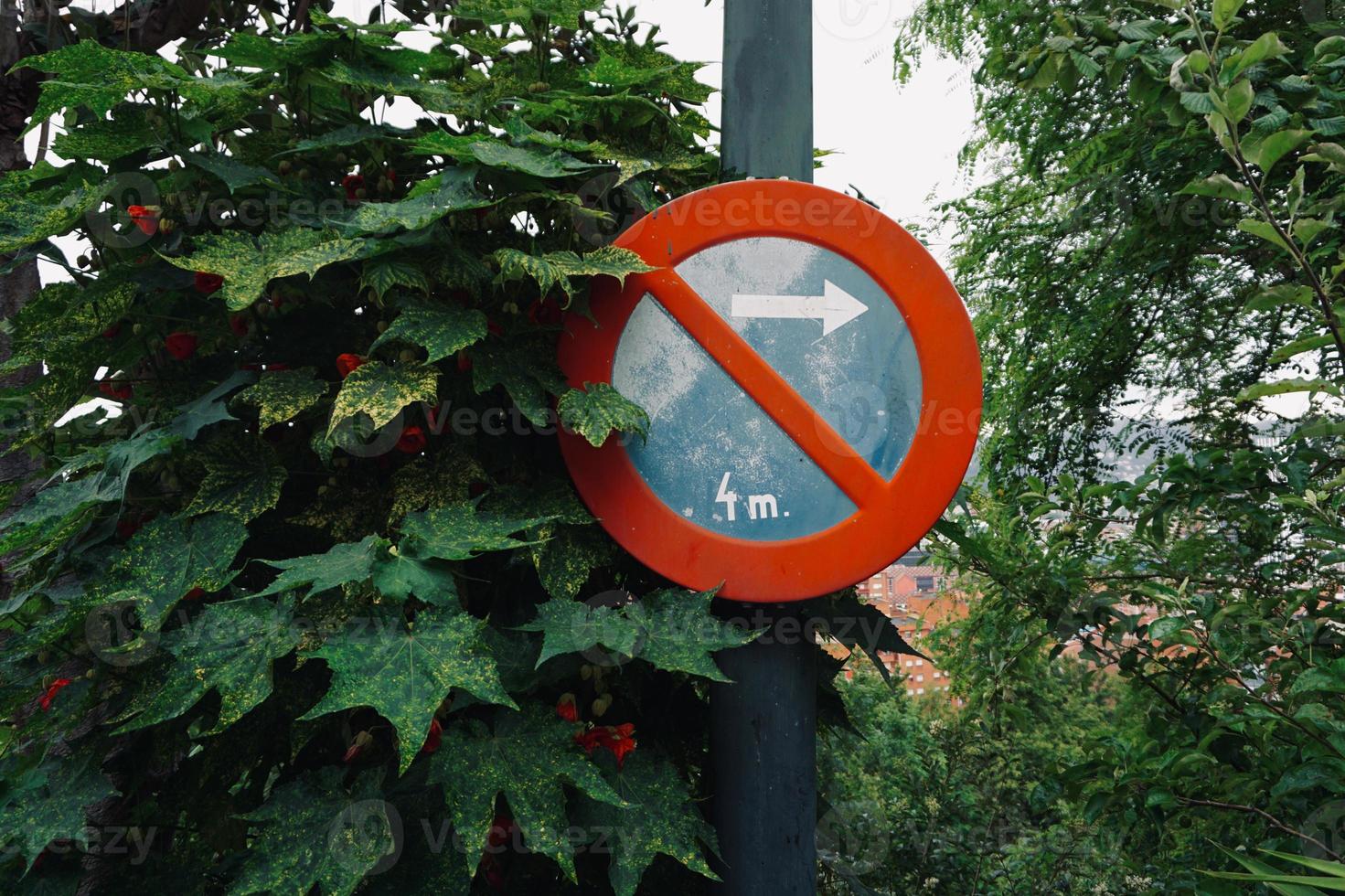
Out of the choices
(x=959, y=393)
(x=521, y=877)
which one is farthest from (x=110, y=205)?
(x=959, y=393)

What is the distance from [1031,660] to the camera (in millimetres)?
2479

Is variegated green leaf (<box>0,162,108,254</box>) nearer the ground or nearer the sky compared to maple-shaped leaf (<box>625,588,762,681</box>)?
nearer the sky

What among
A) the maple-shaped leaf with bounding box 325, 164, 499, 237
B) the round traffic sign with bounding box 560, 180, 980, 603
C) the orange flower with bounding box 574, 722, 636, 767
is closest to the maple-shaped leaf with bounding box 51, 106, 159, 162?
the maple-shaped leaf with bounding box 325, 164, 499, 237

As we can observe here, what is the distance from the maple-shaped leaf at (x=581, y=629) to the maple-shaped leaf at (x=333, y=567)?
0.68ft

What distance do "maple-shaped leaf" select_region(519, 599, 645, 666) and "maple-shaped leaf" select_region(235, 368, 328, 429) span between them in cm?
42

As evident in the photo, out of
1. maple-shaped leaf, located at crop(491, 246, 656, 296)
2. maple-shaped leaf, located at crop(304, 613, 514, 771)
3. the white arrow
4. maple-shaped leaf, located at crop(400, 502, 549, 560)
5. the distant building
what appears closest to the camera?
maple-shaped leaf, located at crop(304, 613, 514, 771)

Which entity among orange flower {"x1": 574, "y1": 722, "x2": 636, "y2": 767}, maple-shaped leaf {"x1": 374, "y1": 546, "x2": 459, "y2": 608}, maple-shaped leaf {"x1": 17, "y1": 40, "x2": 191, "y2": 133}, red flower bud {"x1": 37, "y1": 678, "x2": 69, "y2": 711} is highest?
maple-shaped leaf {"x1": 17, "y1": 40, "x2": 191, "y2": 133}

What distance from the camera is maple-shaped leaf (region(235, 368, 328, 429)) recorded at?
1.23 meters

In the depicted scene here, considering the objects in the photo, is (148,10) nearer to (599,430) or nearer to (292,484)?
(292,484)

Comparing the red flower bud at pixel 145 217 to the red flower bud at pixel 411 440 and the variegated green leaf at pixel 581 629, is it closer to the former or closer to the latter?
the red flower bud at pixel 411 440

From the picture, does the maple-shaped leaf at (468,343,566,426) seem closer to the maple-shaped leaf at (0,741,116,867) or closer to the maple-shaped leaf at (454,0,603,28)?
the maple-shaped leaf at (454,0,603,28)

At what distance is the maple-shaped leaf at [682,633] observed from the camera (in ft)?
3.85

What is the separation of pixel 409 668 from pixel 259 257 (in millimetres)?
613

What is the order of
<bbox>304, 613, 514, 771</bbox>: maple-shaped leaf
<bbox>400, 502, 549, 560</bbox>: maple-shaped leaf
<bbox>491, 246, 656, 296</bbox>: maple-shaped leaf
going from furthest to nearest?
<bbox>491, 246, 656, 296</bbox>: maple-shaped leaf
<bbox>400, 502, 549, 560</bbox>: maple-shaped leaf
<bbox>304, 613, 514, 771</bbox>: maple-shaped leaf
